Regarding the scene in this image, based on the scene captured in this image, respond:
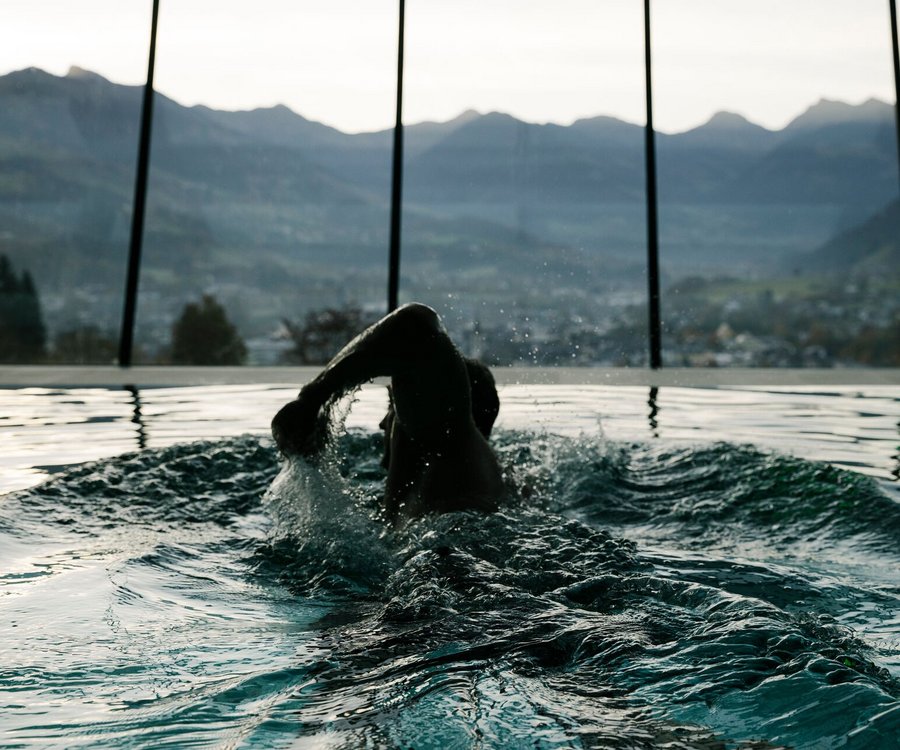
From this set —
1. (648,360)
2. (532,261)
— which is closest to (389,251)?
(532,261)

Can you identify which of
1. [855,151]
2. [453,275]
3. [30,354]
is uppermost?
[855,151]

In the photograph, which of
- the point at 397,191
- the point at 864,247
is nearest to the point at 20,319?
the point at 397,191

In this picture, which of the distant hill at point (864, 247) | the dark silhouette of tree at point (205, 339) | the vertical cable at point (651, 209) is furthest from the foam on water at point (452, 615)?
the distant hill at point (864, 247)

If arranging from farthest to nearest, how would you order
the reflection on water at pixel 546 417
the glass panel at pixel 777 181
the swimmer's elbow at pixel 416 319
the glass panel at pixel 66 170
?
the glass panel at pixel 777 181 < the glass panel at pixel 66 170 < the reflection on water at pixel 546 417 < the swimmer's elbow at pixel 416 319

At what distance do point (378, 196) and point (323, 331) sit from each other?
1189 millimetres

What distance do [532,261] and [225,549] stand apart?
20.0 ft

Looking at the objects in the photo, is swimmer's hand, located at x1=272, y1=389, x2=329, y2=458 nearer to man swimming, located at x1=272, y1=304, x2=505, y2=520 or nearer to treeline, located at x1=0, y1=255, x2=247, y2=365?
man swimming, located at x1=272, y1=304, x2=505, y2=520

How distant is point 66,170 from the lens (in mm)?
8633

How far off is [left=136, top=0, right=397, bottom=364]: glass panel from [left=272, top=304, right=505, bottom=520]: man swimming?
5240mm

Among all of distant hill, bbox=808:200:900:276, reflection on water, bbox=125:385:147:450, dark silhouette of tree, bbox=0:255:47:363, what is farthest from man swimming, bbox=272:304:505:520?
distant hill, bbox=808:200:900:276

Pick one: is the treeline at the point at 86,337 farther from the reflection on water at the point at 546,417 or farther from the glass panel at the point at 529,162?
the reflection on water at the point at 546,417

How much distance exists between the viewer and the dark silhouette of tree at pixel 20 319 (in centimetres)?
733

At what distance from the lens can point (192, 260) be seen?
8.86m

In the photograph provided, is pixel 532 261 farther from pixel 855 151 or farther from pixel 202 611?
pixel 202 611
